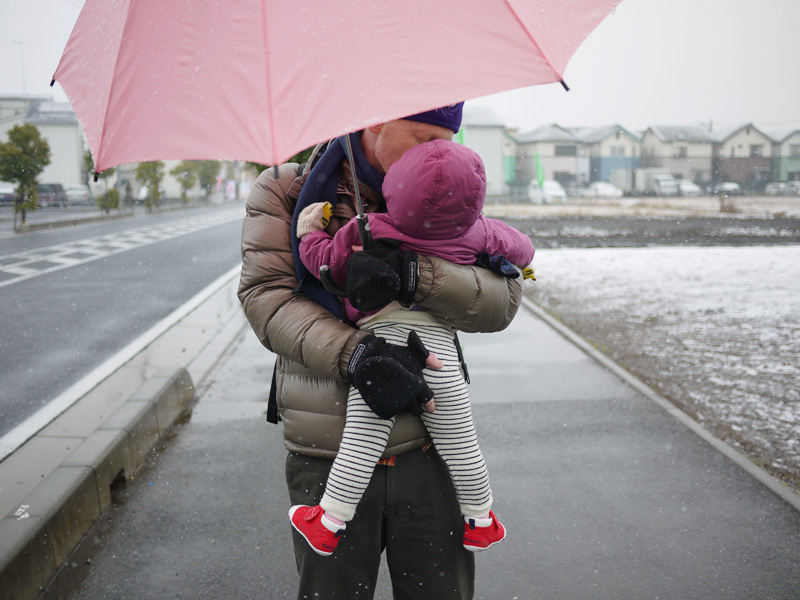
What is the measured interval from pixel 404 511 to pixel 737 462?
3.29 meters

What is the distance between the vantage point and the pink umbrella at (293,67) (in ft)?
4.16

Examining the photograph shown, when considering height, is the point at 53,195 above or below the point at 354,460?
above

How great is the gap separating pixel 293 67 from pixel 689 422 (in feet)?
14.9

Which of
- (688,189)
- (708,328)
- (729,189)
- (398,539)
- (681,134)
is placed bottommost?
(708,328)

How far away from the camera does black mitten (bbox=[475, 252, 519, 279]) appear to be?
1761 millimetres

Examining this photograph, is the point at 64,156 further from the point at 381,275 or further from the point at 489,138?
the point at 381,275

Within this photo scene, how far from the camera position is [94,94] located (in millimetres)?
1573

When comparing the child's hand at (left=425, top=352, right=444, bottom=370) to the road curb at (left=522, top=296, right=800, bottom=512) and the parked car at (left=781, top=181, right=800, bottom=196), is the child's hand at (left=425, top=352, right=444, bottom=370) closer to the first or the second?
the road curb at (left=522, top=296, right=800, bottom=512)

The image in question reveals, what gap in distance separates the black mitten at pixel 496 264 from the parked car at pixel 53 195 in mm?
39674

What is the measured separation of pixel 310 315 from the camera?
1.72 metres

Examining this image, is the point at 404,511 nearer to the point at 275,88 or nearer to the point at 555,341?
the point at 275,88

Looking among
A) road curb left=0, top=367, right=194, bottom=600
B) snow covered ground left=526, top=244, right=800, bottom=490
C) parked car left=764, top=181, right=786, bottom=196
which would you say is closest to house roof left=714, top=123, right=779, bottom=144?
parked car left=764, top=181, right=786, bottom=196

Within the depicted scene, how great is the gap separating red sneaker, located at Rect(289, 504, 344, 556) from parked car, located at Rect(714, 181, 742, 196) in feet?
174

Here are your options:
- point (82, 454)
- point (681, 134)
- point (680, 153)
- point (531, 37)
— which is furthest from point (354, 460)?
point (681, 134)
